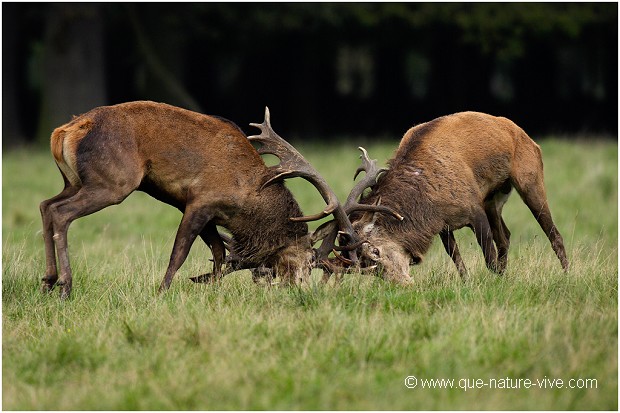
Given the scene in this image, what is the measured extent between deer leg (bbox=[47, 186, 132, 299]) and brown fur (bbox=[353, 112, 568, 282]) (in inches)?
88.4

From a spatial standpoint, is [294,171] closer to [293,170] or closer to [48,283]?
[293,170]

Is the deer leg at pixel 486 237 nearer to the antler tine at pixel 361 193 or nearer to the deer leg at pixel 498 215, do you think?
the deer leg at pixel 498 215

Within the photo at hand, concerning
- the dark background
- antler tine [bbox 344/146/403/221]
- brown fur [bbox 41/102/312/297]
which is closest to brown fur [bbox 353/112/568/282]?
antler tine [bbox 344/146/403/221]

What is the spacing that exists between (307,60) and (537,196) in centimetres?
1939

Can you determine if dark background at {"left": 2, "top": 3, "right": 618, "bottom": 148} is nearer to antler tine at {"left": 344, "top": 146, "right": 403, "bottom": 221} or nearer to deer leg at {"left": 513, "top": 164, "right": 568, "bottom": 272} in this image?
antler tine at {"left": 344, "top": 146, "right": 403, "bottom": 221}

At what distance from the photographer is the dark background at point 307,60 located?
70.7 feet

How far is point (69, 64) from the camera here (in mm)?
21359

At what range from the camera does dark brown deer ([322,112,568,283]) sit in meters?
8.71

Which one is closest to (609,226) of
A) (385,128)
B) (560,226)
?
(560,226)

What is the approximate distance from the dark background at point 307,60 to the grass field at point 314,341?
516 inches

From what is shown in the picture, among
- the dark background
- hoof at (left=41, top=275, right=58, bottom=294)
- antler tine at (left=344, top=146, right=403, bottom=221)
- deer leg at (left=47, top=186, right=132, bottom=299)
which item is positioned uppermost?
deer leg at (left=47, top=186, right=132, bottom=299)

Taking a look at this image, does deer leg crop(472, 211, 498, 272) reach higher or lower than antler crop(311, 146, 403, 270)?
lower

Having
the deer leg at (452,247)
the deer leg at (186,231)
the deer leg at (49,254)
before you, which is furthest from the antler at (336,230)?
the deer leg at (49,254)

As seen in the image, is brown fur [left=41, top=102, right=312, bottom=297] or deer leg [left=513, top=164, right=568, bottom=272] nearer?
brown fur [left=41, top=102, right=312, bottom=297]
